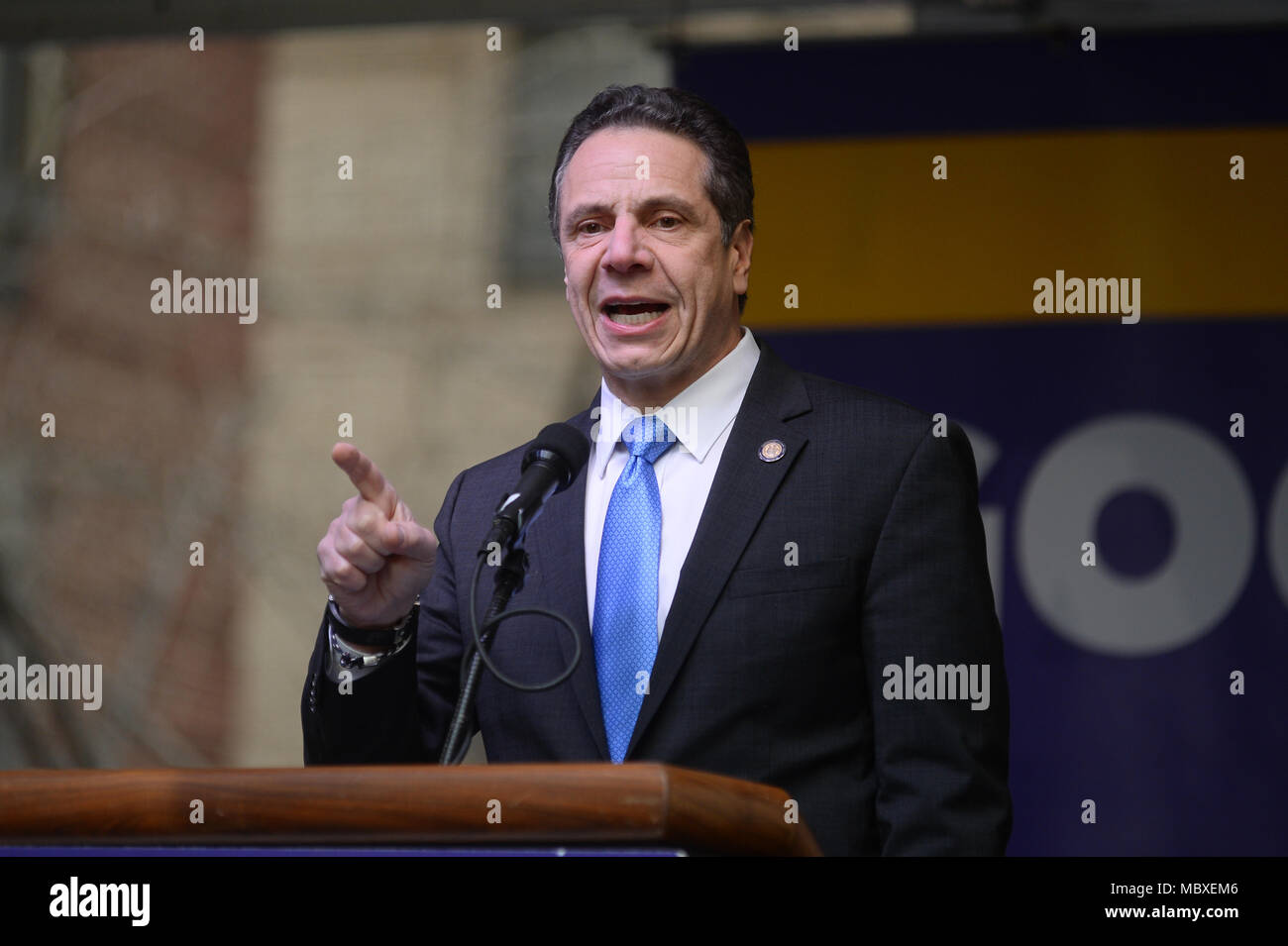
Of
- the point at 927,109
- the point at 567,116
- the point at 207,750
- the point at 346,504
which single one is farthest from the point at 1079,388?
the point at 207,750

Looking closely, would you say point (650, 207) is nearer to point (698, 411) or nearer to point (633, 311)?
point (633, 311)

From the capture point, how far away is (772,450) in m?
2.08

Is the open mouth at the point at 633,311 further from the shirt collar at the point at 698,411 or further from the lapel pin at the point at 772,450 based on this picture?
the lapel pin at the point at 772,450

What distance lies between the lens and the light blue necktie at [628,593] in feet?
6.43

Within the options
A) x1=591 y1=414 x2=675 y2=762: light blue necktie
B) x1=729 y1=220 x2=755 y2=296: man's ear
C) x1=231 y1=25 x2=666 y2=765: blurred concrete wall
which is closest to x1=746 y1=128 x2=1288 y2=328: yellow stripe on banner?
x1=729 y1=220 x2=755 y2=296: man's ear

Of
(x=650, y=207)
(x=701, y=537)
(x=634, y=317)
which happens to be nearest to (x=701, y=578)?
(x=701, y=537)

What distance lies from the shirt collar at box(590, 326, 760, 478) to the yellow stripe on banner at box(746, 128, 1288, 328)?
48.8 inches

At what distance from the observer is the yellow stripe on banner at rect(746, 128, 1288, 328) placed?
130 inches

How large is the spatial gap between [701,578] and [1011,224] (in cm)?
172

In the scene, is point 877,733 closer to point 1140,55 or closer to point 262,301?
point 1140,55

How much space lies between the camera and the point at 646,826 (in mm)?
1216

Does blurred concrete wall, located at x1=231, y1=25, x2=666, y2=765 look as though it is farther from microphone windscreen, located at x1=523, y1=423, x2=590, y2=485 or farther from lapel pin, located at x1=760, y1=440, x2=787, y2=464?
microphone windscreen, located at x1=523, y1=423, x2=590, y2=485

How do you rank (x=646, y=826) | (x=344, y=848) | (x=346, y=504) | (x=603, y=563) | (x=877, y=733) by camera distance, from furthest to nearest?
(x=603, y=563) < (x=877, y=733) < (x=346, y=504) < (x=344, y=848) < (x=646, y=826)

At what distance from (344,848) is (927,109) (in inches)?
101
